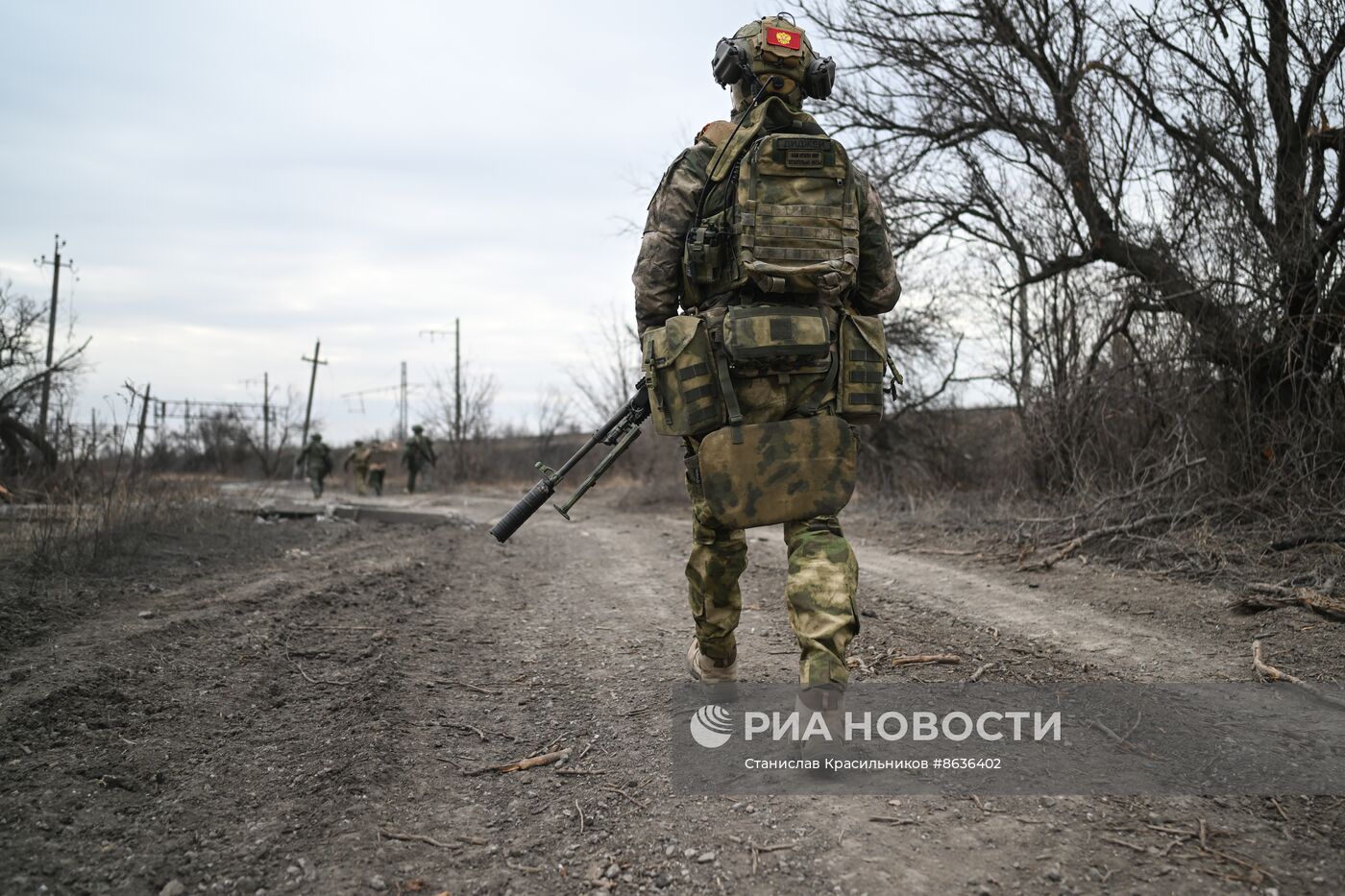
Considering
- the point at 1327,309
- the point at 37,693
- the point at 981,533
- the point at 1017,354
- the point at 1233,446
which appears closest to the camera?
the point at 37,693

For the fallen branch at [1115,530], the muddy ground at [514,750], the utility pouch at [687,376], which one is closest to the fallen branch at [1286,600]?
the muddy ground at [514,750]

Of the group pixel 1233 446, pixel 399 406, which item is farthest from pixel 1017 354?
pixel 399 406

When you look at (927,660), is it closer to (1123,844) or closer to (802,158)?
(1123,844)

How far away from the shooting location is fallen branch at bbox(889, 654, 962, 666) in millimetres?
3330

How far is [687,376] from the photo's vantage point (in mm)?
2705

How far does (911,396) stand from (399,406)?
38681 mm

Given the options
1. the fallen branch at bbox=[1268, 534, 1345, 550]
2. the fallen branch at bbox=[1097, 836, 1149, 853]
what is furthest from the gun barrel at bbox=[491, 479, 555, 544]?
the fallen branch at bbox=[1268, 534, 1345, 550]

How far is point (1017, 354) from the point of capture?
9.05 m

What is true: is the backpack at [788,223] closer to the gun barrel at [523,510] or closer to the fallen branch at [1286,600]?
the gun barrel at [523,510]

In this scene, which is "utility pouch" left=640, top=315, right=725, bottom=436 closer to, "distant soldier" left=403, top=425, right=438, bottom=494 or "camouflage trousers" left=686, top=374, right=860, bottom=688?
"camouflage trousers" left=686, top=374, right=860, bottom=688

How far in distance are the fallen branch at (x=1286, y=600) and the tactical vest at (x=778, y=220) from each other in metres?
2.91

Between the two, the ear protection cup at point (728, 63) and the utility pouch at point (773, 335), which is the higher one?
the ear protection cup at point (728, 63)

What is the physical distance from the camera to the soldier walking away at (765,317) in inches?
104

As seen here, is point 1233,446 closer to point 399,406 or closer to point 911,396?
point 911,396
